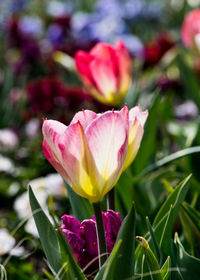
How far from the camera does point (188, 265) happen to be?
27.4 inches

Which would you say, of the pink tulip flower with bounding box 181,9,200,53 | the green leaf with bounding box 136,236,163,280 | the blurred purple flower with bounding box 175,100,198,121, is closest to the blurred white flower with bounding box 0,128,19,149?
the blurred purple flower with bounding box 175,100,198,121

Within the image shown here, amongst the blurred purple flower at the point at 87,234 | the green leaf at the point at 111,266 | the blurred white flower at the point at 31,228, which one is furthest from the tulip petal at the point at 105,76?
the green leaf at the point at 111,266

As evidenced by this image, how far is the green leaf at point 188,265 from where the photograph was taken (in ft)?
2.27

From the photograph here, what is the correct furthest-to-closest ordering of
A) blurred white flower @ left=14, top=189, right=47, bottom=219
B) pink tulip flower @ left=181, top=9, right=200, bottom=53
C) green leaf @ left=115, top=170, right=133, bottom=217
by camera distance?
1. pink tulip flower @ left=181, top=9, right=200, bottom=53
2. blurred white flower @ left=14, top=189, right=47, bottom=219
3. green leaf @ left=115, top=170, right=133, bottom=217

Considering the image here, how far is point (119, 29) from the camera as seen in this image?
161 inches

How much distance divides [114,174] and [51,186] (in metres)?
0.90

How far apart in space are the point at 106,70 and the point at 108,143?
1.99 ft

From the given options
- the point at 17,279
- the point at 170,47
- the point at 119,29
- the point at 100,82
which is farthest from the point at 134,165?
the point at 119,29

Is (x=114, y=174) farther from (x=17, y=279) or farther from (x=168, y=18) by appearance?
(x=168, y=18)

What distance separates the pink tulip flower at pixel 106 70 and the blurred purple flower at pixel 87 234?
0.57 metres

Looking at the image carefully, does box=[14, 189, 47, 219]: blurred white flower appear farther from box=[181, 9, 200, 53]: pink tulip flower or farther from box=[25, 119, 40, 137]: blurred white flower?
box=[25, 119, 40, 137]: blurred white flower

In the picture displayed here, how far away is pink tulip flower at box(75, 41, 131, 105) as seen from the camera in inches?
48.1

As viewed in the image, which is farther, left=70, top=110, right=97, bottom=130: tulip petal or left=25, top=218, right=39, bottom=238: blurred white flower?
left=25, top=218, right=39, bottom=238: blurred white flower

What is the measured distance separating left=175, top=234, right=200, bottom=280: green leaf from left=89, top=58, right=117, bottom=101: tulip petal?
605mm
